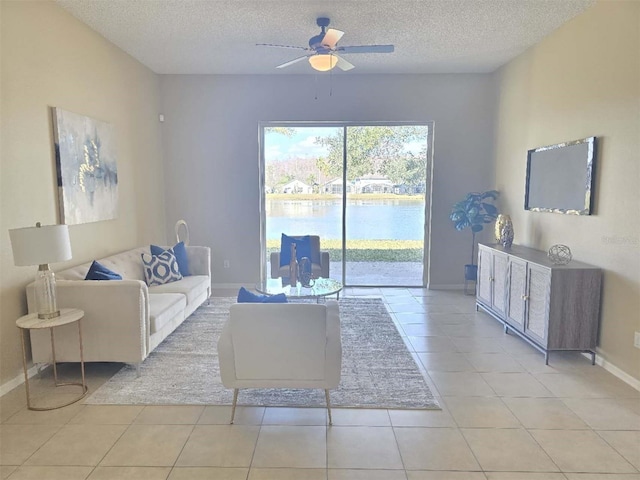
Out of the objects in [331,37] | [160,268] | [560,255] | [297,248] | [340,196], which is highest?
[331,37]

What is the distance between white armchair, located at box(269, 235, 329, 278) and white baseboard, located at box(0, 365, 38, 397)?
108 inches

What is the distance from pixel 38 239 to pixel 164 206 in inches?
138

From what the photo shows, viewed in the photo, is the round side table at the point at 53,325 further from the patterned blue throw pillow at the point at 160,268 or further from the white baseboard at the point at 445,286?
the white baseboard at the point at 445,286

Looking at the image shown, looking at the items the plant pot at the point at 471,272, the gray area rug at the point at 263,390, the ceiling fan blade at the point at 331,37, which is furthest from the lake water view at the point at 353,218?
the ceiling fan blade at the point at 331,37

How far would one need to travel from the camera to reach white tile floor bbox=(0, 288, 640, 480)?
218cm

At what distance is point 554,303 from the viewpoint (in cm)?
343

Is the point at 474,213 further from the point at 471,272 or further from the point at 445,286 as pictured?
the point at 445,286

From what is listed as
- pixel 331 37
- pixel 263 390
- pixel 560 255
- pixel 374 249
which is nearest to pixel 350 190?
pixel 374 249

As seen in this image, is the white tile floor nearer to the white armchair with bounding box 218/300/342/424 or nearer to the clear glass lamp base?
the white armchair with bounding box 218/300/342/424

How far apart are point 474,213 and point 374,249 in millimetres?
1570

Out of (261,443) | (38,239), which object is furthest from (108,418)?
(38,239)

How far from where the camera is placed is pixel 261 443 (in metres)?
2.41

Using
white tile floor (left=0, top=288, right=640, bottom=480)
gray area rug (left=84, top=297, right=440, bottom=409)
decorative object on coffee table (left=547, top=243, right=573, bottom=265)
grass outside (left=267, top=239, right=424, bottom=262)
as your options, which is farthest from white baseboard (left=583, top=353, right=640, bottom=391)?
grass outside (left=267, top=239, right=424, bottom=262)

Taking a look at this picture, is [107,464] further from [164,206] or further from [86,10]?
[164,206]
